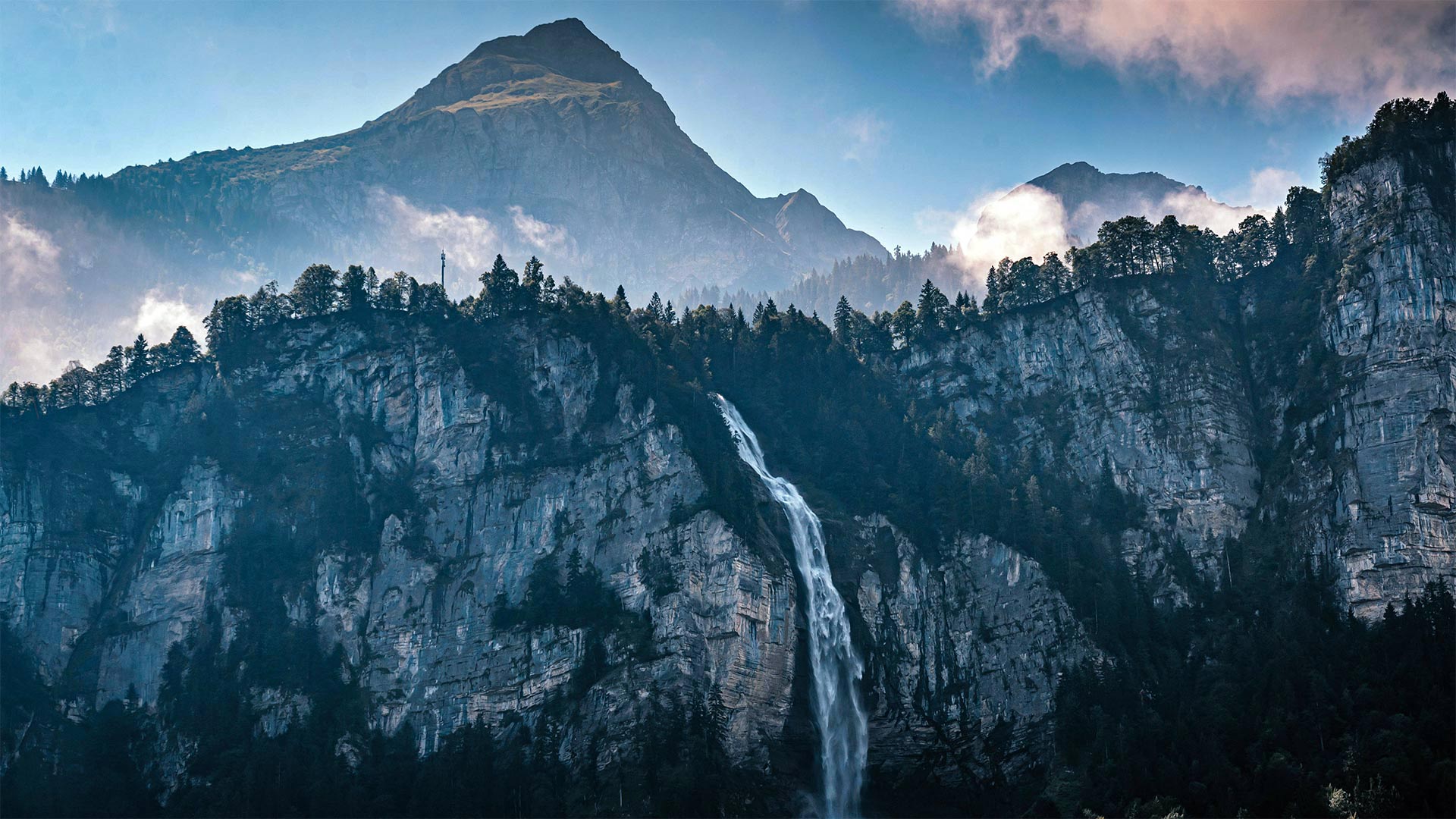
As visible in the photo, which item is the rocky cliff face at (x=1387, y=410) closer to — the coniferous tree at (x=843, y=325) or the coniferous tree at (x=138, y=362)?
the coniferous tree at (x=843, y=325)

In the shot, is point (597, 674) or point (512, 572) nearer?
point (597, 674)

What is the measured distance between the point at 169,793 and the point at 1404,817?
92.8 meters

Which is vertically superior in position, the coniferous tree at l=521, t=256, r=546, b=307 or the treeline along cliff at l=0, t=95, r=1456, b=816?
the coniferous tree at l=521, t=256, r=546, b=307

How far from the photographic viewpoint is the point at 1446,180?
400 ft

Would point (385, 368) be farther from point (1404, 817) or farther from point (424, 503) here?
point (1404, 817)

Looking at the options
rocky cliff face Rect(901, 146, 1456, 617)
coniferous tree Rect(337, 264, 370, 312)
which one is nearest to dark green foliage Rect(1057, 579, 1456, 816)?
rocky cliff face Rect(901, 146, 1456, 617)

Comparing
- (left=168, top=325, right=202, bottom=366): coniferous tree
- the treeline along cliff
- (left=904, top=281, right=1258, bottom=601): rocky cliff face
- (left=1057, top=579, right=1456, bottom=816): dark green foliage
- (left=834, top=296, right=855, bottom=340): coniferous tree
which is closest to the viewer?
(left=1057, top=579, right=1456, bottom=816): dark green foliage

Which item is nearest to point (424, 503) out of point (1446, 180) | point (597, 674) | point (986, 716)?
point (597, 674)

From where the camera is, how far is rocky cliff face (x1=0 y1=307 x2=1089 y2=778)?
109 meters

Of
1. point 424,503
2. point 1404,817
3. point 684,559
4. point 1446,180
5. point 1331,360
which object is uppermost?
point 1446,180

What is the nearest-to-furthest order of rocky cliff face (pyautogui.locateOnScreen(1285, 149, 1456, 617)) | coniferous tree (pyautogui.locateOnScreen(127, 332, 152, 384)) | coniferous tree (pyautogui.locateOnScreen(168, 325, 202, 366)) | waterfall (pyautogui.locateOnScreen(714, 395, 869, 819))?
rocky cliff face (pyautogui.locateOnScreen(1285, 149, 1456, 617))
waterfall (pyautogui.locateOnScreen(714, 395, 869, 819))
coniferous tree (pyautogui.locateOnScreen(127, 332, 152, 384))
coniferous tree (pyautogui.locateOnScreen(168, 325, 202, 366))

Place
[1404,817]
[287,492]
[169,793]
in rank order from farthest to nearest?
1. [287,492]
2. [169,793]
3. [1404,817]

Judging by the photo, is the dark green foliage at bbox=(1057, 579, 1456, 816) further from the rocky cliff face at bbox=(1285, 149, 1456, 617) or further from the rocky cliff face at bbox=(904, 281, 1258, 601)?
the rocky cliff face at bbox=(904, 281, 1258, 601)

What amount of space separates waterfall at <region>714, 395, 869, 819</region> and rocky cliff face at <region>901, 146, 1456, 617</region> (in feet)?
86.9
